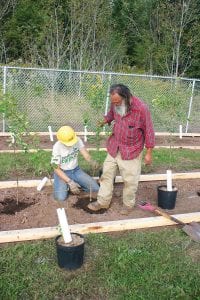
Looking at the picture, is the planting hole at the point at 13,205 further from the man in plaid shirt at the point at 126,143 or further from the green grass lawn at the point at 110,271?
the green grass lawn at the point at 110,271

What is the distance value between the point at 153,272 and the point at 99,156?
429 cm

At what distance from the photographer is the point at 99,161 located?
7492 millimetres

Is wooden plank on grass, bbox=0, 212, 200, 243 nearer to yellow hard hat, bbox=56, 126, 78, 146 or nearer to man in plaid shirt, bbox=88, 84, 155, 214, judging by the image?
man in plaid shirt, bbox=88, 84, 155, 214

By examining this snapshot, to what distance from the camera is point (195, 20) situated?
20.3 m

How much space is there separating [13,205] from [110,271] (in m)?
1.88

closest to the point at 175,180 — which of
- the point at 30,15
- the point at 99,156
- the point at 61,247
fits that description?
the point at 99,156

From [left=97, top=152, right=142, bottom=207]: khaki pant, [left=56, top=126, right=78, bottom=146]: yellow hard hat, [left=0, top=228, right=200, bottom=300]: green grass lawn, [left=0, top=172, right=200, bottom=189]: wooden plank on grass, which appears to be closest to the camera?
[left=0, top=228, right=200, bottom=300]: green grass lawn

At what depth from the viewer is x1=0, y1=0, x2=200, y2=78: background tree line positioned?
656 inches

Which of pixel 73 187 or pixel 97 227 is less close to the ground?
pixel 73 187

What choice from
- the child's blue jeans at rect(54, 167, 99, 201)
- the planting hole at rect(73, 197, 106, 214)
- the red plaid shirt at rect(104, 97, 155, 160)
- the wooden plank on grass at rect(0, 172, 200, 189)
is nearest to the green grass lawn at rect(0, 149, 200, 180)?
the wooden plank on grass at rect(0, 172, 200, 189)

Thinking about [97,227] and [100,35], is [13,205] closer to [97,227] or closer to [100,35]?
[97,227]

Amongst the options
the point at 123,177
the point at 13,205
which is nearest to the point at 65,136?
the point at 123,177

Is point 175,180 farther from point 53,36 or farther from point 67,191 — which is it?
point 53,36

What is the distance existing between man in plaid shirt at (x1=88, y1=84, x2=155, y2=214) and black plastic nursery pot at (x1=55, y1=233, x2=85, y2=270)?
1.38m
